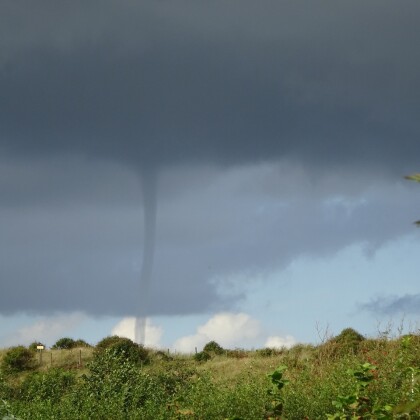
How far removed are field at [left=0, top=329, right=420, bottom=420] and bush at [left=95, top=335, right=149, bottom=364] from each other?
480cm

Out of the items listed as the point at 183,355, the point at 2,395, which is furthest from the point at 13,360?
the point at 2,395

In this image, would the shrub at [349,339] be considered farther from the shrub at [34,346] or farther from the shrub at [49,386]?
the shrub at [34,346]

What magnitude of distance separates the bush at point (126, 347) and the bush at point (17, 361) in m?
3.21

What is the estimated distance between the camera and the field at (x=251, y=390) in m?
9.87

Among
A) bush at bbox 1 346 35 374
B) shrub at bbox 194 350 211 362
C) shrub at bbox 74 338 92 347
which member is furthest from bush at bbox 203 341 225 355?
bush at bbox 1 346 35 374

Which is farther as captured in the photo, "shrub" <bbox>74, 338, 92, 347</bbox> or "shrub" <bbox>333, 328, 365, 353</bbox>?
"shrub" <bbox>74, 338, 92, 347</bbox>

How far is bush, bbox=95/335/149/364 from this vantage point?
1082 inches

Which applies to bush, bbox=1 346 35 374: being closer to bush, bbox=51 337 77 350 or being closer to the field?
bush, bbox=51 337 77 350

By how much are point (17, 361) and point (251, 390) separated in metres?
19.6

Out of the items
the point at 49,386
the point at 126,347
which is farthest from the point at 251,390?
the point at 126,347

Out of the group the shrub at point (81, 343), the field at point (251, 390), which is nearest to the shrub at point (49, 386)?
the field at point (251, 390)

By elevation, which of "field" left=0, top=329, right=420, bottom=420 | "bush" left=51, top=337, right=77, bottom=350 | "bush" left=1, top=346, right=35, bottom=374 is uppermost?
"bush" left=51, top=337, right=77, bottom=350

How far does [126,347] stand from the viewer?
A: 2848 cm

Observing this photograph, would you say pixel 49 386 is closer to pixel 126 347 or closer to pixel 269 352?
pixel 126 347
